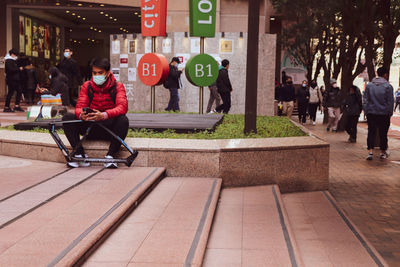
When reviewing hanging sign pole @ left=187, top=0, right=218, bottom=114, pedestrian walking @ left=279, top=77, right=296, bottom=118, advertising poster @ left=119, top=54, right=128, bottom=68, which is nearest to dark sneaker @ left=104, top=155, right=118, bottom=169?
hanging sign pole @ left=187, top=0, right=218, bottom=114

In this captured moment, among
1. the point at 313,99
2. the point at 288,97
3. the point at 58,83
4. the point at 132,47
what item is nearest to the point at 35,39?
the point at 132,47

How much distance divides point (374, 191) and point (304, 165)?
1584 mm

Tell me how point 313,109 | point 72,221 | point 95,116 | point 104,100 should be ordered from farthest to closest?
point 313,109 → point 104,100 → point 95,116 → point 72,221

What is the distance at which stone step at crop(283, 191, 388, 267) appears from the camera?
4.72 m

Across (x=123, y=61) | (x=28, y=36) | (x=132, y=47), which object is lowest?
(x=123, y=61)

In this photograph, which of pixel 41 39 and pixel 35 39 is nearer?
pixel 35 39

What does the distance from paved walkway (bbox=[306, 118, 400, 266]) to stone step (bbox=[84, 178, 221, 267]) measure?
180cm

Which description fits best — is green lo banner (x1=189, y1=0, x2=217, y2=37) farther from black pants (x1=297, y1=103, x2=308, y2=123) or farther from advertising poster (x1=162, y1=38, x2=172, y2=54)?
black pants (x1=297, y1=103, x2=308, y2=123)

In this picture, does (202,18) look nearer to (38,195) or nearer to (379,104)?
(379,104)

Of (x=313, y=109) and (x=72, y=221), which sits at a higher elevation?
(x=72, y=221)

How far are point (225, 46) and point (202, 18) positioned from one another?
4834 mm

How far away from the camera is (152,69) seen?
583 inches

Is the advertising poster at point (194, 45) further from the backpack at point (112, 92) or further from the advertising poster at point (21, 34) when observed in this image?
the advertising poster at point (21, 34)

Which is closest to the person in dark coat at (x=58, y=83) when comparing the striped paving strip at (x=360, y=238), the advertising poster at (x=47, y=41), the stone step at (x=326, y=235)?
the stone step at (x=326, y=235)
